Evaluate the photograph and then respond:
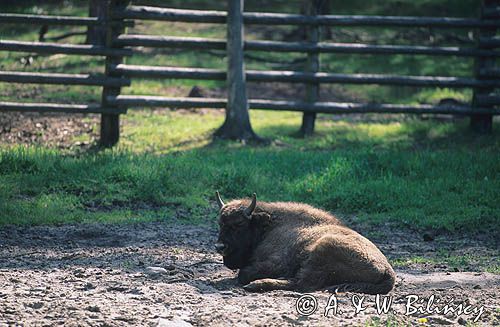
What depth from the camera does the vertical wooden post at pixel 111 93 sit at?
13258 millimetres

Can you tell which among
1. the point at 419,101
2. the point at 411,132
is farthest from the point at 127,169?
the point at 419,101

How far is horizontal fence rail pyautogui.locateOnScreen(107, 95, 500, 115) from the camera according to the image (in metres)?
13.4

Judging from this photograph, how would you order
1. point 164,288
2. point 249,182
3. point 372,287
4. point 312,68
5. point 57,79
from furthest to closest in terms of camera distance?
1. point 312,68
2. point 57,79
3. point 249,182
4. point 372,287
5. point 164,288

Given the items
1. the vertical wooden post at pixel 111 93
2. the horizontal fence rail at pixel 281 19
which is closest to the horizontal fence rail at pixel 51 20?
the vertical wooden post at pixel 111 93

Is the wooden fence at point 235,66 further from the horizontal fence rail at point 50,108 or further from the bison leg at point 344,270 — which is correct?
the bison leg at point 344,270

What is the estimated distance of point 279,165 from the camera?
11.9 m

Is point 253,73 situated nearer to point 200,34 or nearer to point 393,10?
point 200,34

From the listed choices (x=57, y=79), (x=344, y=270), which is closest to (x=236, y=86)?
(x=57, y=79)

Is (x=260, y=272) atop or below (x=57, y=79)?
below

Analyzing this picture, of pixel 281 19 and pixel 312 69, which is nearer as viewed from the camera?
pixel 281 19

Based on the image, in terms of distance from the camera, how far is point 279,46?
14078 mm

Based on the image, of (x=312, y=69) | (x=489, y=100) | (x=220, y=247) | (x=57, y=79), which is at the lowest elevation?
(x=220, y=247)

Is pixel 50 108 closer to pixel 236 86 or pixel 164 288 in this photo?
pixel 236 86

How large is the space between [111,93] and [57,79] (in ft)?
2.76
